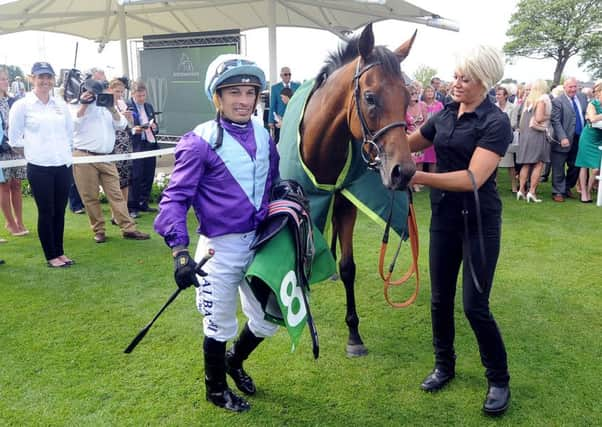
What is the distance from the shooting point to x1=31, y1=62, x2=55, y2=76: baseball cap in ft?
14.9

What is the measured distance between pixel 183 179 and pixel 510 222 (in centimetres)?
559

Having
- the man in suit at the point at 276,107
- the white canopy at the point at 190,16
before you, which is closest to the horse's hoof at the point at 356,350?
the man in suit at the point at 276,107

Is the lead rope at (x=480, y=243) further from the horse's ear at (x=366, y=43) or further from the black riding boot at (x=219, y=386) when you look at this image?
the black riding boot at (x=219, y=386)

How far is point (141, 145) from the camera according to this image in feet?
23.7

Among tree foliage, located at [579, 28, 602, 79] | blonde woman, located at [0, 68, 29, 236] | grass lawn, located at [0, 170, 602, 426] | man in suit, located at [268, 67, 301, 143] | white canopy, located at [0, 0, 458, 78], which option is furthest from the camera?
tree foliage, located at [579, 28, 602, 79]

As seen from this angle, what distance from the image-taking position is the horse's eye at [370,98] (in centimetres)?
237

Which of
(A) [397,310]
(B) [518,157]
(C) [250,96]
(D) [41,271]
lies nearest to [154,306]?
(D) [41,271]

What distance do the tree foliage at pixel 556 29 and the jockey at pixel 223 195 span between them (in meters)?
46.5

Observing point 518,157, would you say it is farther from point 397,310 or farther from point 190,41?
point 190,41

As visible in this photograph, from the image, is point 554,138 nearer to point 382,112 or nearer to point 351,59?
point 351,59

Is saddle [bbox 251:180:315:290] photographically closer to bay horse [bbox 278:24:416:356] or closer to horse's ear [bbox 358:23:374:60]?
bay horse [bbox 278:24:416:356]

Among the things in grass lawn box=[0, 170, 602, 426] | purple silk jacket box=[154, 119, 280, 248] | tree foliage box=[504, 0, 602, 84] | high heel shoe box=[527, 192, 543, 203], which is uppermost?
tree foliage box=[504, 0, 602, 84]

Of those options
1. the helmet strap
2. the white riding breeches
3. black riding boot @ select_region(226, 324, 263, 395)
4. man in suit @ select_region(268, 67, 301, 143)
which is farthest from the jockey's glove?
man in suit @ select_region(268, 67, 301, 143)

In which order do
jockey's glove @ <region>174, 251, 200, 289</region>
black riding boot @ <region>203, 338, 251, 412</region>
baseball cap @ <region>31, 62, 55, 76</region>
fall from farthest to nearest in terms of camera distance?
baseball cap @ <region>31, 62, 55, 76</region> < black riding boot @ <region>203, 338, 251, 412</region> < jockey's glove @ <region>174, 251, 200, 289</region>
